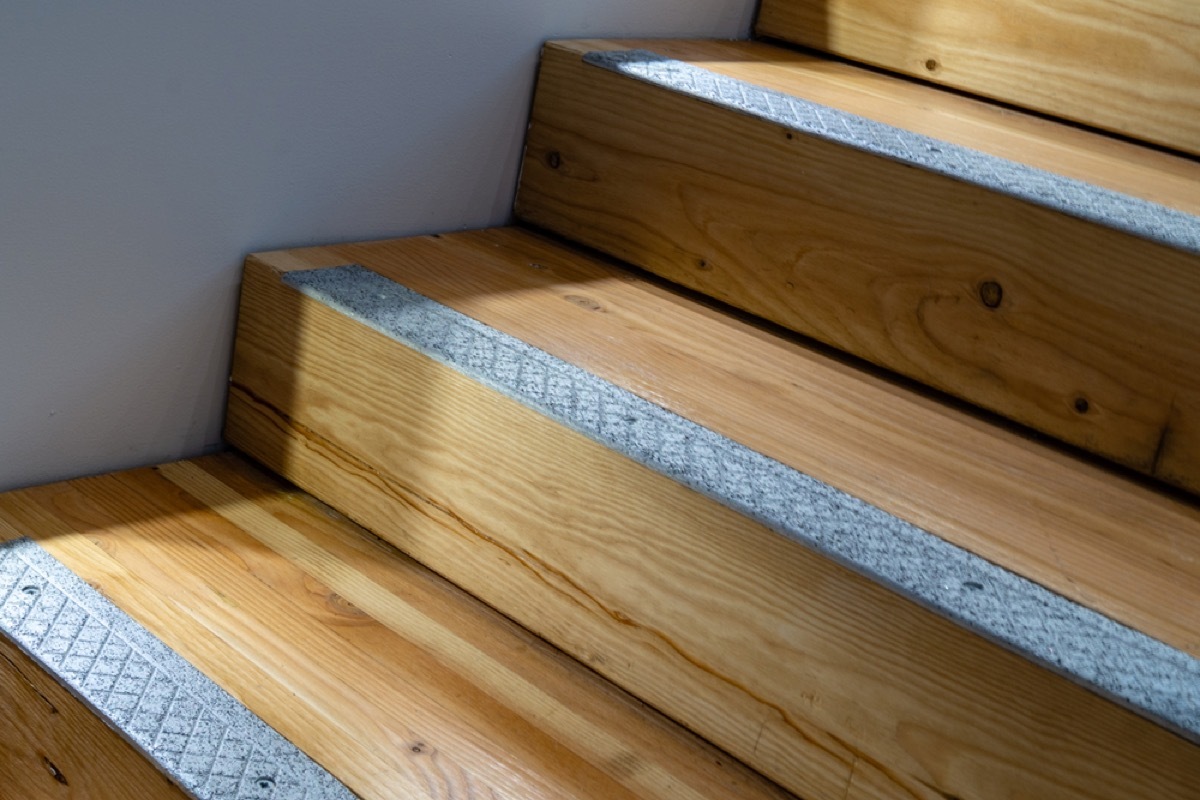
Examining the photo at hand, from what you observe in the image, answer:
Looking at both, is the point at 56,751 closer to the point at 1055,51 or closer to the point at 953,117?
the point at 953,117

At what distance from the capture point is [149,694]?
78 centimetres

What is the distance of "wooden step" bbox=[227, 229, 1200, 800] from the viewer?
72cm

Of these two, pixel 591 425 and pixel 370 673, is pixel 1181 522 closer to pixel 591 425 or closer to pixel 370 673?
pixel 591 425

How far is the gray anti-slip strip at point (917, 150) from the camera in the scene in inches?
38.4

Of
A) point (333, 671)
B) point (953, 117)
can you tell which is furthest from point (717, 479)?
point (953, 117)

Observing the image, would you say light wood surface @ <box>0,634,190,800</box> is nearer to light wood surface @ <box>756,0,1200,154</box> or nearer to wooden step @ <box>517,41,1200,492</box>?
wooden step @ <box>517,41,1200,492</box>

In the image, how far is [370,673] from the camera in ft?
2.75

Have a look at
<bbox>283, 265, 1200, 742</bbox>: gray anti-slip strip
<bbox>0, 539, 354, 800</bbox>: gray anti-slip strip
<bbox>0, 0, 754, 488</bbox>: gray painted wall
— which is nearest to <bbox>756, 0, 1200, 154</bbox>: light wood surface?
<bbox>0, 0, 754, 488</bbox>: gray painted wall

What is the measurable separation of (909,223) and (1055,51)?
429 mm

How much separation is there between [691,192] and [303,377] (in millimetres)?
422

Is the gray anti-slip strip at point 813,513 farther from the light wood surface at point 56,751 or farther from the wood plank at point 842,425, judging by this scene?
the light wood surface at point 56,751

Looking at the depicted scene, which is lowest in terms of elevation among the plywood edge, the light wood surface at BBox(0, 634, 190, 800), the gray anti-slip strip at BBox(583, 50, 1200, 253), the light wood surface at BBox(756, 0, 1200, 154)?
the light wood surface at BBox(0, 634, 190, 800)

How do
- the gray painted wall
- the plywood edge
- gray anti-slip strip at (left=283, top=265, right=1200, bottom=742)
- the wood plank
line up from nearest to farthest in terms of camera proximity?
gray anti-slip strip at (left=283, top=265, right=1200, bottom=742) → the wood plank → the gray painted wall → the plywood edge

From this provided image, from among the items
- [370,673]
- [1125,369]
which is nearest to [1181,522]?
[1125,369]
